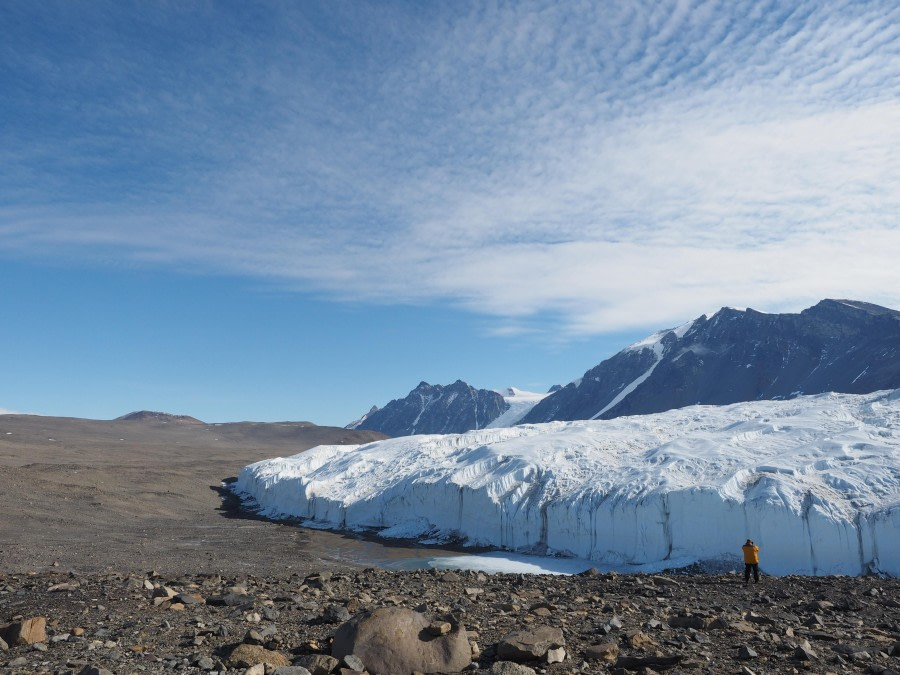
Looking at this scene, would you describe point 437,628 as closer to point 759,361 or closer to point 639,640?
point 639,640

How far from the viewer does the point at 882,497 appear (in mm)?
20750

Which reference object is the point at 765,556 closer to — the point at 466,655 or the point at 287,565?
the point at 287,565

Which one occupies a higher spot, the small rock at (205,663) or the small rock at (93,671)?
the small rock at (93,671)

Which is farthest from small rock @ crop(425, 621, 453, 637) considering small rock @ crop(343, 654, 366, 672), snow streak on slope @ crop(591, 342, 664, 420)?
snow streak on slope @ crop(591, 342, 664, 420)

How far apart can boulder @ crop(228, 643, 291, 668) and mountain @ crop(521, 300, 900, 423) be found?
13669 centimetres

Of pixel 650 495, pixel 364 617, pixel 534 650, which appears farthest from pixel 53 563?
pixel 650 495

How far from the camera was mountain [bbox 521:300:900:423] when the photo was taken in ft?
443

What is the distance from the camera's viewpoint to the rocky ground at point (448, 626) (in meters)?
6.12

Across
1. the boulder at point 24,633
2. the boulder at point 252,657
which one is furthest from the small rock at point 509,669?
the boulder at point 24,633

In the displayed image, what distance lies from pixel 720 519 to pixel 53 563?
836 inches

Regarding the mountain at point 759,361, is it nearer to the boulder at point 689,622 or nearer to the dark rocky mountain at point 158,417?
the dark rocky mountain at point 158,417

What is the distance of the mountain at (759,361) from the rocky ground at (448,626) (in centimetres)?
13015

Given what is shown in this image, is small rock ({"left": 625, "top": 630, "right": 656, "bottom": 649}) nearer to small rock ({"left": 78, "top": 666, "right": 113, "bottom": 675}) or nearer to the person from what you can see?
small rock ({"left": 78, "top": 666, "right": 113, "bottom": 675})

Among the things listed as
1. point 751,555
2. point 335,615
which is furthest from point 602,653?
point 751,555
